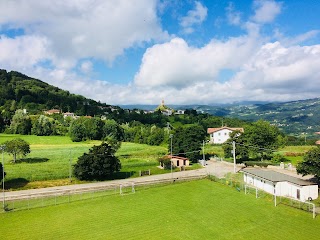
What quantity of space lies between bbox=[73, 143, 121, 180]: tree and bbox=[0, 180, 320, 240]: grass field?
9.57 m

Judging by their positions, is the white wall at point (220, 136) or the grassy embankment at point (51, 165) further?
the white wall at point (220, 136)

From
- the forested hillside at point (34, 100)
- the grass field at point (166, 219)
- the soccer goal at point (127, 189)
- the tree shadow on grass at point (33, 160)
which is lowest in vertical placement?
the grass field at point (166, 219)

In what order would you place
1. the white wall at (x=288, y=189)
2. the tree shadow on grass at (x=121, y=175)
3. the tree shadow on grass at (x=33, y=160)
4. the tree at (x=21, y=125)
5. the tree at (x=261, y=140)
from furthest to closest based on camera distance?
1. the tree at (x=21, y=125)
2. the tree shadow on grass at (x=33, y=160)
3. the tree at (x=261, y=140)
4. the tree shadow on grass at (x=121, y=175)
5. the white wall at (x=288, y=189)

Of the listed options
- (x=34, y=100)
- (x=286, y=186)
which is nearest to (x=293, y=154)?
(x=286, y=186)

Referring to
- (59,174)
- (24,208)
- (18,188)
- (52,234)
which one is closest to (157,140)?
(59,174)

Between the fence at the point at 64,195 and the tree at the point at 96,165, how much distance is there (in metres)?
3.81

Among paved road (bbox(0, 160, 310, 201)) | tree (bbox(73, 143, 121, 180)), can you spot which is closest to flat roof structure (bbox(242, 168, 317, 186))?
paved road (bbox(0, 160, 310, 201))

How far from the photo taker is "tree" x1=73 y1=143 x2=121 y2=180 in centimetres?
4216

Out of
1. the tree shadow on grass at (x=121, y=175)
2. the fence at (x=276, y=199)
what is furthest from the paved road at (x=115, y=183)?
the fence at (x=276, y=199)

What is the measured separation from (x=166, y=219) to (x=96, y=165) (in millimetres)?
19204

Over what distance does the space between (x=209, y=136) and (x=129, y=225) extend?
7544 cm

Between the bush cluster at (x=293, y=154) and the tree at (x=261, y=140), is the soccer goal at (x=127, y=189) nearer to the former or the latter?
the tree at (x=261, y=140)

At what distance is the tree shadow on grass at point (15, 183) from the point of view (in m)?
40.1

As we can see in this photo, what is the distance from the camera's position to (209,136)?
9712 centimetres
